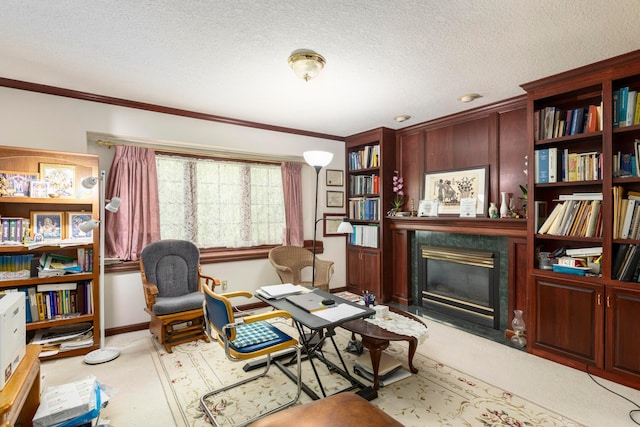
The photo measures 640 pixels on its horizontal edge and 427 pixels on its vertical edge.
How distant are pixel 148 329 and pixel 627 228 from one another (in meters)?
4.61

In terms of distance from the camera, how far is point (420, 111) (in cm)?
366

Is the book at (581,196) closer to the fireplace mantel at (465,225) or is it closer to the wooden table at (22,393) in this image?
the fireplace mantel at (465,225)

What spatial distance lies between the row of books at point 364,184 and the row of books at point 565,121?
2102 millimetres

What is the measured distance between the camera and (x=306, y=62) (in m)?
2.28

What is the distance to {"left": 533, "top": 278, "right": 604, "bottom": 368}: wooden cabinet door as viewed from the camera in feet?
8.13

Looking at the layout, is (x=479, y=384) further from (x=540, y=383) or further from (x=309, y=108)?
(x=309, y=108)

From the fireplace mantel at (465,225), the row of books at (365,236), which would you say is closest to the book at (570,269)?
the fireplace mantel at (465,225)

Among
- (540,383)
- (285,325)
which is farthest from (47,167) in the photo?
(540,383)

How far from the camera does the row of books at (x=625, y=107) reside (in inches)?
92.5

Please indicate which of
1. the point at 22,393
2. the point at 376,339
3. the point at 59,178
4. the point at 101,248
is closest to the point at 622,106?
the point at 376,339

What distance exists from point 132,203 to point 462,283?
13.2 ft

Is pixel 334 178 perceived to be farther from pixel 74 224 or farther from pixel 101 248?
pixel 74 224

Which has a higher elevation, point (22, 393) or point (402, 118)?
point (402, 118)

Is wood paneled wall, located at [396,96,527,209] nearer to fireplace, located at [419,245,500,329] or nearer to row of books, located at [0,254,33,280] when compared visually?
fireplace, located at [419,245,500,329]
